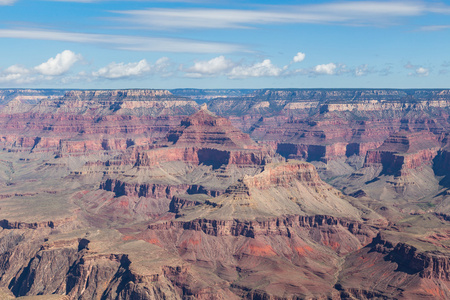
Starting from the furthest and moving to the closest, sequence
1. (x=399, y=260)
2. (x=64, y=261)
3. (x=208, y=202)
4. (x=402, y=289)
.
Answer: (x=208, y=202) < (x=64, y=261) < (x=399, y=260) < (x=402, y=289)

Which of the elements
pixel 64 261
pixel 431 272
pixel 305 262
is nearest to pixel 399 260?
pixel 431 272

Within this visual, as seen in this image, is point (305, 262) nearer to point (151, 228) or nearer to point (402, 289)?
point (402, 289)

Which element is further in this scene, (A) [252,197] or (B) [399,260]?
(A) [252,197]

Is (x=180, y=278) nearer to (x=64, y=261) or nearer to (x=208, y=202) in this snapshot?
(x=64, y=261)

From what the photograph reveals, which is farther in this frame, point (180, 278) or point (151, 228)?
point (151, 228)

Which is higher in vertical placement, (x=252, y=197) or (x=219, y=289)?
(x=252, y=197)

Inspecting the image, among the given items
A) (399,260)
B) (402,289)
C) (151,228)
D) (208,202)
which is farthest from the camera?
(208,202)

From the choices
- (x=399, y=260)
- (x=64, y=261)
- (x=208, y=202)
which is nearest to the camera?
(x=399, y=260)

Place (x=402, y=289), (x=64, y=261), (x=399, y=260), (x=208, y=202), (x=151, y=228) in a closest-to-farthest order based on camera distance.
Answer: (x=402, y=289), (x=399, y=260), (x=64, y=261), (x=151, y=228), (x=208, y=202)

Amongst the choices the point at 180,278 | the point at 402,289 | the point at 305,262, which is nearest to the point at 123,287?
the point at 180,278
